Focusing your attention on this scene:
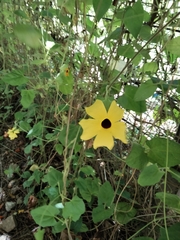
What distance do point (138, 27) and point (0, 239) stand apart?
0.69 metres

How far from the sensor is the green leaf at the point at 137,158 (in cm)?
51

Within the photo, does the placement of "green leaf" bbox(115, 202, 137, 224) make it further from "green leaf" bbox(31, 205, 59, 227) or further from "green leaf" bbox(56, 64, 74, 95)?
"green leaf" bbox(56, 64, 74, 95)

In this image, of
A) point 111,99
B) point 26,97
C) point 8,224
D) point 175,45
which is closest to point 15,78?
point 26,97

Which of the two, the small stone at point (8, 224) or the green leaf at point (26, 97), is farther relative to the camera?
the small stone at point (8, 224)

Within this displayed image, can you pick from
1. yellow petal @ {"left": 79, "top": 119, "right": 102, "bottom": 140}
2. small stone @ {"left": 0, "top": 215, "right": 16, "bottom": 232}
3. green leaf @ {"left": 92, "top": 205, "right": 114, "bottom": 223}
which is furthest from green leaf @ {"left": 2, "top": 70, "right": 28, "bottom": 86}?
small stone @ {"left": 0, "top": 215, "right": 16, "bottom": 232}

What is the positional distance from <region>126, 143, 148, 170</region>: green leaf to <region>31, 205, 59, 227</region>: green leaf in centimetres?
15

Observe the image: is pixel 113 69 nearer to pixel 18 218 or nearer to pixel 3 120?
pixel 18 218

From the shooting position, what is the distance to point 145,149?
51 centimetres

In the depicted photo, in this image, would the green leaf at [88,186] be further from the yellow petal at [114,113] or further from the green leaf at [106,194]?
the yellow petal at [114,113]

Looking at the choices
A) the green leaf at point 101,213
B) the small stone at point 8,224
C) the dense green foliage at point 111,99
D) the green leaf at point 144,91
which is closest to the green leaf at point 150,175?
the dense green foliage at point 111,99

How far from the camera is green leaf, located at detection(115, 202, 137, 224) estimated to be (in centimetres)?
66

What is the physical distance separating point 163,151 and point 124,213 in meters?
0.25

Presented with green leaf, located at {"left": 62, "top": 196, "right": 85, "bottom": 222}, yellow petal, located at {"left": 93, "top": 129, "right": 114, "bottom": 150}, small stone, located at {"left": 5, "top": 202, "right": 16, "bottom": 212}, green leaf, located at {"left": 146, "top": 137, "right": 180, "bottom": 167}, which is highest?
yellow petal, located at {"left": 93, "top": 129, "right": 114, "bottom": 150}

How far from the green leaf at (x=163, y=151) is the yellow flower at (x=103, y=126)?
0.06 m
